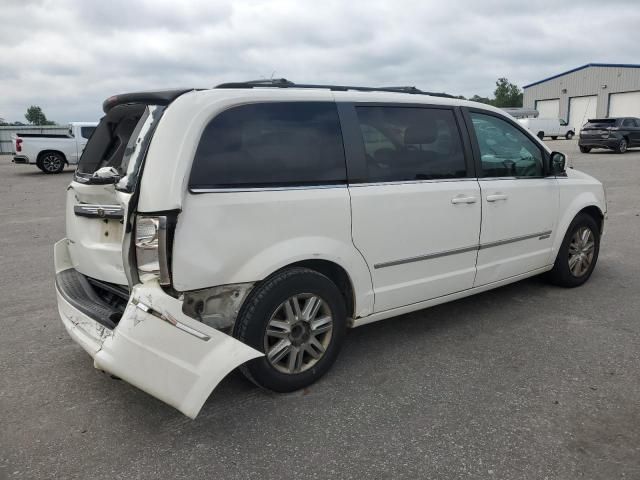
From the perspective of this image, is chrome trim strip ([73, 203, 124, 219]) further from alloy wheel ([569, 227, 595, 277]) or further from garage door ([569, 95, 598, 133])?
garage door ([569, 95, 598, 133])

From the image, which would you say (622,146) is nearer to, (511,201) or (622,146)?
(622,146)

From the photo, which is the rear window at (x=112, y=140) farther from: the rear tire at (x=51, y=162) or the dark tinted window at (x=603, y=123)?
the dark tinted window at (x=603, y=123)

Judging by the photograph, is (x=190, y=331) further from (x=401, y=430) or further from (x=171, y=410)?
(x=401, y=430)

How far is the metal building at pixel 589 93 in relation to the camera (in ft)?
145

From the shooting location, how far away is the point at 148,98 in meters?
3.01

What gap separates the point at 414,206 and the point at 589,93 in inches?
2077

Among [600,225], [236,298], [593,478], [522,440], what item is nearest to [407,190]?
[236,298]

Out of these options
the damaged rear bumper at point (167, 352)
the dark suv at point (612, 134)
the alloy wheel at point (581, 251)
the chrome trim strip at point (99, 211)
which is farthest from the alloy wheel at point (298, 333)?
the dark suv at point (612, 134)

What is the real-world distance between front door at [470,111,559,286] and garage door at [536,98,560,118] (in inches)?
2107

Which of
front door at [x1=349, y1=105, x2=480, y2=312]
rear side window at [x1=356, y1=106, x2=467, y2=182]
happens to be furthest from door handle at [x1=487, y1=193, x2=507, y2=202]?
rear side window at [x1=356, y1=106, x2=467, y2=182]

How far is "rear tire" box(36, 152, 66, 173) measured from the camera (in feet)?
62.4

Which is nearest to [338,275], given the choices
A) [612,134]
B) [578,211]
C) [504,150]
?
[504,150]

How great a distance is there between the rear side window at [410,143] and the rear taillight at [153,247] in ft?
Result: 4.54

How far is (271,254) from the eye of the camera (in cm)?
293
